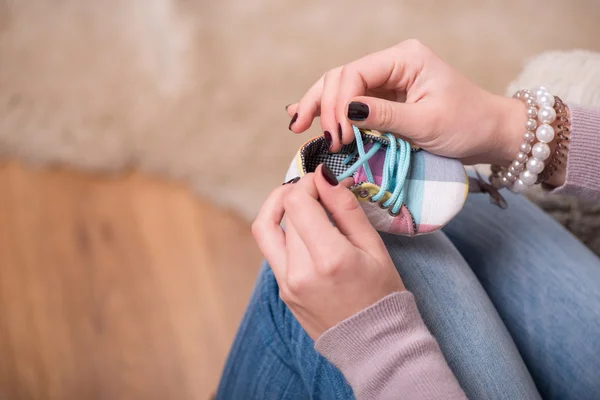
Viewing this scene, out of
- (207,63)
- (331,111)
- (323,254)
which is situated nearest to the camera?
(323,254)

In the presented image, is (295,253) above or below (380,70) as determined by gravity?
below

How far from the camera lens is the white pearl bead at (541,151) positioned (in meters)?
0.61

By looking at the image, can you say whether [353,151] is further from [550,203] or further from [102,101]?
[102,101]

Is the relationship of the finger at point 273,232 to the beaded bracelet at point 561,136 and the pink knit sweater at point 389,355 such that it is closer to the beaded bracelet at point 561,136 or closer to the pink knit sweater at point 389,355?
the pink knit sweater at point 389,355

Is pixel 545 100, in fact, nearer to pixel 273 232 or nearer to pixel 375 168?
pixel 375 168

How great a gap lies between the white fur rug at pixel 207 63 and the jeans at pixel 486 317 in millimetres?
588

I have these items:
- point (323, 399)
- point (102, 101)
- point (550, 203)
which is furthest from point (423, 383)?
point (102, 101)

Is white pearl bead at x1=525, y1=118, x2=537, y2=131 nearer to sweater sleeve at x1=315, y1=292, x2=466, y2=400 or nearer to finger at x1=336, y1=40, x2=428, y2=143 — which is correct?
finger at x1=336, y1=40, x2=428, y2=143

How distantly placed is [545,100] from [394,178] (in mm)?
228

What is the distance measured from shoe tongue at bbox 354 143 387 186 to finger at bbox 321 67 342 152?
0.03m

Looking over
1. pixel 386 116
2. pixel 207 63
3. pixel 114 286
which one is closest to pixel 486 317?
pixel 386 116

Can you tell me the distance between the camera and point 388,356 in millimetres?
474

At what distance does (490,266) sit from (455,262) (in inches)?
4.2

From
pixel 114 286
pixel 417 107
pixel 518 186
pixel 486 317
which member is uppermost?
pixel 417 107
